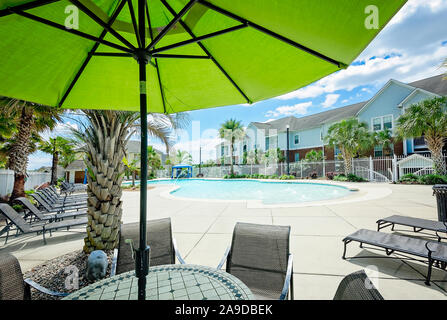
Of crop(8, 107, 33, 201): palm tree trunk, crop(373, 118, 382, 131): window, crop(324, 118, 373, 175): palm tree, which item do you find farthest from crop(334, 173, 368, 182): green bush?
crop(8, 107, 33, 201): palm tree trunk

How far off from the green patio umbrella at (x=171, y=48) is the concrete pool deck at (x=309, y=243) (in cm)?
265

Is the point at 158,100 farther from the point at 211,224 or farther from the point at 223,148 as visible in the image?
the point at 223,148

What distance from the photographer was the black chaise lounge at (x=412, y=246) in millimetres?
2629

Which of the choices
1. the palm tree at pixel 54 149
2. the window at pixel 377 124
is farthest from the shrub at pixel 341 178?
the palm tree at pixel 54 149

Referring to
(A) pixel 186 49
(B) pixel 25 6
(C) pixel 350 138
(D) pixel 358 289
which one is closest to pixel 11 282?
(B) pixel 25 6

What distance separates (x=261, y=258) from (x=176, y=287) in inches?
43.4

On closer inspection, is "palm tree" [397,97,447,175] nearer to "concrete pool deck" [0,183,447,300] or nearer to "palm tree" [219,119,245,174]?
"concrete pool deck" [0,183,447,300]

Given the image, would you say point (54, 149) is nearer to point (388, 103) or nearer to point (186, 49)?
point (186, 49)

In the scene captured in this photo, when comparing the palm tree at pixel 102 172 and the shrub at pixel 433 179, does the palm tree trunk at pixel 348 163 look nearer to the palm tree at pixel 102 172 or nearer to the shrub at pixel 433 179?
the shrub at pixel 433 179

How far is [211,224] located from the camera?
5.50 m

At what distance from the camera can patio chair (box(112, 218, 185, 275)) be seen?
2.41 m

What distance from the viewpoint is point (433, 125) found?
45.8ft

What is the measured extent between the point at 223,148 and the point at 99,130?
4254 cm
